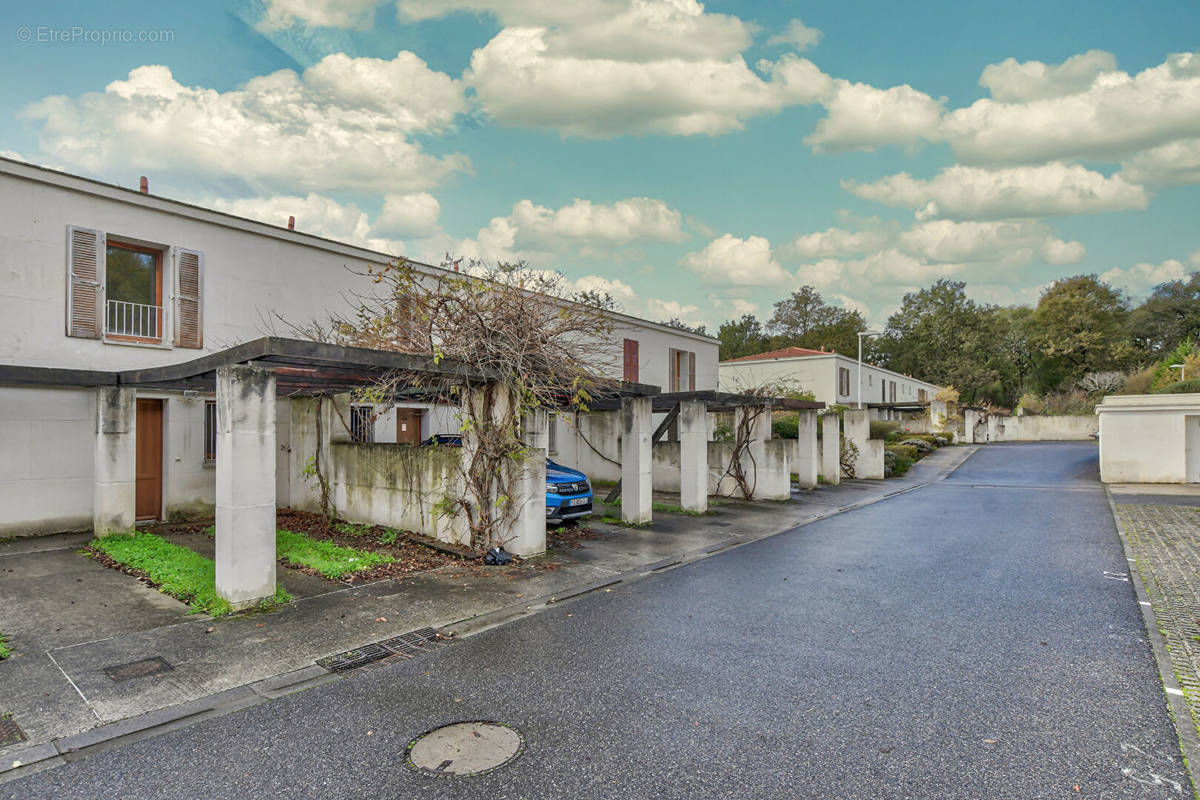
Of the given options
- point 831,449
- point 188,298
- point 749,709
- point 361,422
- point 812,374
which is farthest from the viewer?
point 812,374

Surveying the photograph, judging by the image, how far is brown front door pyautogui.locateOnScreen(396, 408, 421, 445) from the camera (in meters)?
15.0

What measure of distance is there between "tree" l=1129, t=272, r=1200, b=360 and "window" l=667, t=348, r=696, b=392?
4020 centimetres

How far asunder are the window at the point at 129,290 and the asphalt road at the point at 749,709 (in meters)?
8.92

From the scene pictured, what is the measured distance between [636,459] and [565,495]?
5.17 ft

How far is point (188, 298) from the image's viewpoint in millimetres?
11047

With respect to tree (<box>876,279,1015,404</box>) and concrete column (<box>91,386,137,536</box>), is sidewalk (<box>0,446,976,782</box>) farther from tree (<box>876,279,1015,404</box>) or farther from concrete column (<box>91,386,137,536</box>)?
tree (<box>876,279,1015,404</box>)

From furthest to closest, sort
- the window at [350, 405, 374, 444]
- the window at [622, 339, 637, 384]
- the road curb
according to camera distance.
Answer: the window at [622, 339, 637, 384] < the window at [350, 405, 374, 444] < the road curb

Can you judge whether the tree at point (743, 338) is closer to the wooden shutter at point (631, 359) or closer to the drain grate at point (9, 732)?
the wooden shutter at point (631, 359)

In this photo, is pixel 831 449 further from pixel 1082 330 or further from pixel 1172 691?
Result: pixel 1082 330

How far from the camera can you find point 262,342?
5.76m

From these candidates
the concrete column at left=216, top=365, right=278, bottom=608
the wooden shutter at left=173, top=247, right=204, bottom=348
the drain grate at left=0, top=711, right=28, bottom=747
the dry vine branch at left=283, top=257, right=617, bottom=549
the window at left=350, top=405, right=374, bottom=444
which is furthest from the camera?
the window at left=350, top=405, right=374, bottom=444

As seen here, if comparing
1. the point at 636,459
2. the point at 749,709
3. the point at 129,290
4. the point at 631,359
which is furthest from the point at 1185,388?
the point at 129,290

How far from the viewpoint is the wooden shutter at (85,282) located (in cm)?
972

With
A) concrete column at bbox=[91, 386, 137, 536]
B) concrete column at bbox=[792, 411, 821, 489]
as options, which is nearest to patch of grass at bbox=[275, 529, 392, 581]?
concrete column at bbox=[91, 386, 137, 536]
